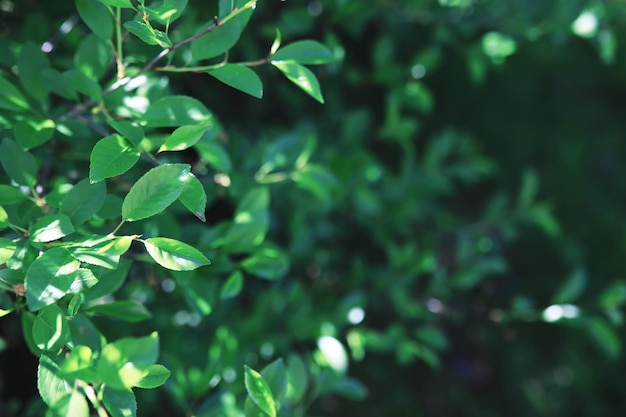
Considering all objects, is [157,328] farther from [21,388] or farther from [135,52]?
[135,52]

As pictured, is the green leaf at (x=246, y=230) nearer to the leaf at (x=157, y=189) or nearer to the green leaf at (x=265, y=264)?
the green leaf at (x=265, y=264)

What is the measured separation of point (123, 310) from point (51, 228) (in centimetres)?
20

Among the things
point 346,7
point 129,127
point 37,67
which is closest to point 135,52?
point 37,67

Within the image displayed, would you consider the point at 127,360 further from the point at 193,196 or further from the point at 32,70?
the point at 32,70

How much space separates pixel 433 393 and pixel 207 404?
4.01 ft

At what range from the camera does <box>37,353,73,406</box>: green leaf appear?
601mm

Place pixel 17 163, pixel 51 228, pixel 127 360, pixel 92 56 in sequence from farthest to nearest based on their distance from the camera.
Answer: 1. pixel 92 56
2. pixel 17 163
3. pixel 51 228
4. pixel 127 360

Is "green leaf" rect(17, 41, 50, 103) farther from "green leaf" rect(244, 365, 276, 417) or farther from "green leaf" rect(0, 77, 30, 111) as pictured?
"green leaf" rect(244, 365, 276, 417)

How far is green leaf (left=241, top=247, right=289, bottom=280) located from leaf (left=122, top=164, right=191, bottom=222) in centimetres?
33

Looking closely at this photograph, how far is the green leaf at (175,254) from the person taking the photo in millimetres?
620

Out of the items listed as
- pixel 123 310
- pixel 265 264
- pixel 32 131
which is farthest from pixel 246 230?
pixel 32 131

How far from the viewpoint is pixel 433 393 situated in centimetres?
198

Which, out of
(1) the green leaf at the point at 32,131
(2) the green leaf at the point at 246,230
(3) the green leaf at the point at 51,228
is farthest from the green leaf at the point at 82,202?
(2) the green leaf at the point at 246,230

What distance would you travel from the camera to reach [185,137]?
664 millimetres
